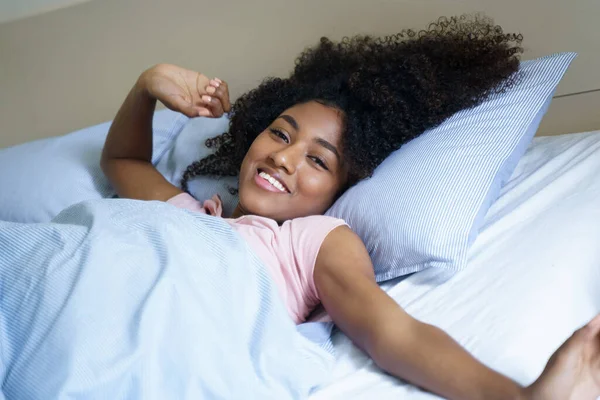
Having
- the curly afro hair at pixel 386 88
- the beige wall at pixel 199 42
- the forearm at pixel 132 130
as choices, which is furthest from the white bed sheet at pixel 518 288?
Answer: the forearm at pixel 132 130

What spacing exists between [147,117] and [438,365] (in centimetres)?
92

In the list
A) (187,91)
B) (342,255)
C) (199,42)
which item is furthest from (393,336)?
(199,42)

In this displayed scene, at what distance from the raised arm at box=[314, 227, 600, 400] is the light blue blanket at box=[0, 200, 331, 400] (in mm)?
80

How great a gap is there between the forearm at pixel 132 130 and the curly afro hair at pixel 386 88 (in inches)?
4.9

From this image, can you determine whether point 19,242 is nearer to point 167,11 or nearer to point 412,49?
point 412,49

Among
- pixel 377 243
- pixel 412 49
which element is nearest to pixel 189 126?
pixel 412 49

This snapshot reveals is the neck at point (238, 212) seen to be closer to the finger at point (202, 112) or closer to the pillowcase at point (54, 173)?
the finger at point (202, 112)

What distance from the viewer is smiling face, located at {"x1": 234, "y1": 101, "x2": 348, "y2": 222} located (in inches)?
45.1

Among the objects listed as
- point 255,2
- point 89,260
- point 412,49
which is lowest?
point 89,260

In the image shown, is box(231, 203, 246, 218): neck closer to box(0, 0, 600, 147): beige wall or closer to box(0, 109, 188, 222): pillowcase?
box(0, 109, 188, 222): pillowcase

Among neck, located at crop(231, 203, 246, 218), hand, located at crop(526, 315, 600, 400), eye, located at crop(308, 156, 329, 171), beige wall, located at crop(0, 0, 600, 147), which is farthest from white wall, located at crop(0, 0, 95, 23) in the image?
hand, located at crop(526, 315, 600, 400)

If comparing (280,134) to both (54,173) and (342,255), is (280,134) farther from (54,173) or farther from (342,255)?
(54,173)

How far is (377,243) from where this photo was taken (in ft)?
3.49

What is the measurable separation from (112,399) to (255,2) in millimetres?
1292
